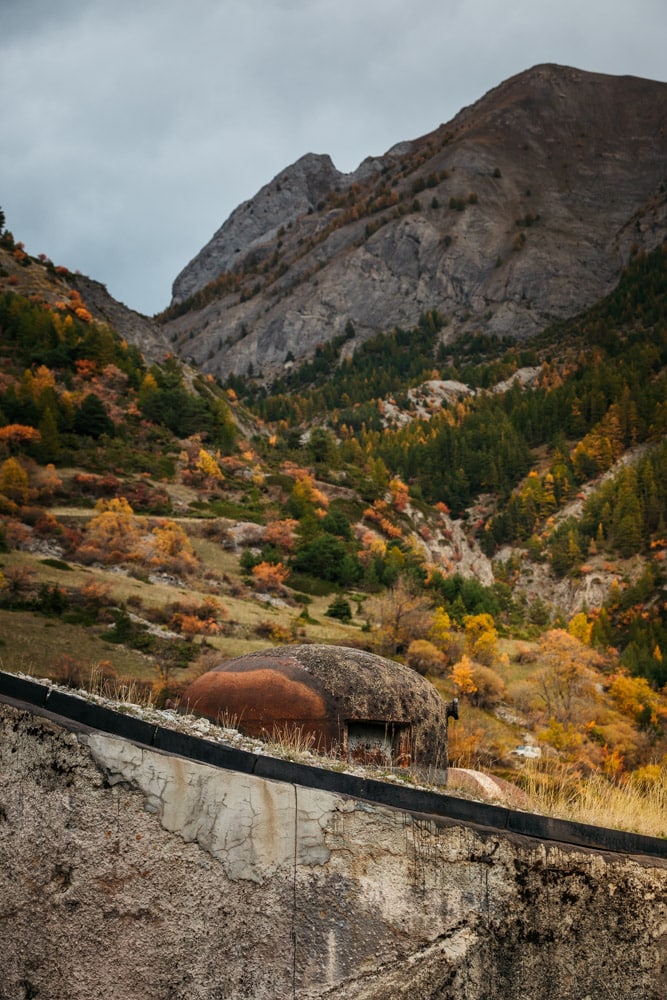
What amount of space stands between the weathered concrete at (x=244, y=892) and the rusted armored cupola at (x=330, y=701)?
160 inches

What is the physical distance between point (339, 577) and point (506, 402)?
78489 mm

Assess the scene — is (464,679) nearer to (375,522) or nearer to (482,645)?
(482,645)

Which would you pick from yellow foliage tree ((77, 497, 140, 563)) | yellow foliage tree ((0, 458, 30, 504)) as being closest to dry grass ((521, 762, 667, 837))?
yellow foliage tree ((77, 497, 140, 563))

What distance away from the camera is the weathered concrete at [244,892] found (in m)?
3.61

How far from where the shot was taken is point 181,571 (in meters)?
44.5

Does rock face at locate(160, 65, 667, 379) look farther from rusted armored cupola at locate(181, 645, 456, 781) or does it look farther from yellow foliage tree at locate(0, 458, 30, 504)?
rusted armored cupola at locate(181, 645, 456, 781)

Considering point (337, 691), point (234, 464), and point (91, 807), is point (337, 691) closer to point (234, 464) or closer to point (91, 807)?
Answer: point (91, 807)

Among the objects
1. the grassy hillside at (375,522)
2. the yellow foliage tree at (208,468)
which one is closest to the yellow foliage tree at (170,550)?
the grassy hillside at (375,522)

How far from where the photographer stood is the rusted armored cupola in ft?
27.5

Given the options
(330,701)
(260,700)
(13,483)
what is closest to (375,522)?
(13,483)

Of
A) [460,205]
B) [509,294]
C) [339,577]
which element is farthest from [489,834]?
[460,205]

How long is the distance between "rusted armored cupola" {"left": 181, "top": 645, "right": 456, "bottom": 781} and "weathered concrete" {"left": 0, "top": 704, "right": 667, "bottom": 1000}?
4067 mm

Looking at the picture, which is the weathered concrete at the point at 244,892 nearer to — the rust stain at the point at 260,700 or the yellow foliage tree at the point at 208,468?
the rust stain at the point at 260,700

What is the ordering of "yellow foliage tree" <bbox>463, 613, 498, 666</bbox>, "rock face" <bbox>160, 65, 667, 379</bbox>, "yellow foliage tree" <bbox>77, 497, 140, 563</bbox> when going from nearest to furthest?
"yellow foliage tree" <bbox>77, 497, 140, 563</bbox> → "yellow foliage tree" <bbox>463, 613, 498, 666</bbox> → "rock face" <bbox>160, 65, 667, 379</bbox>
